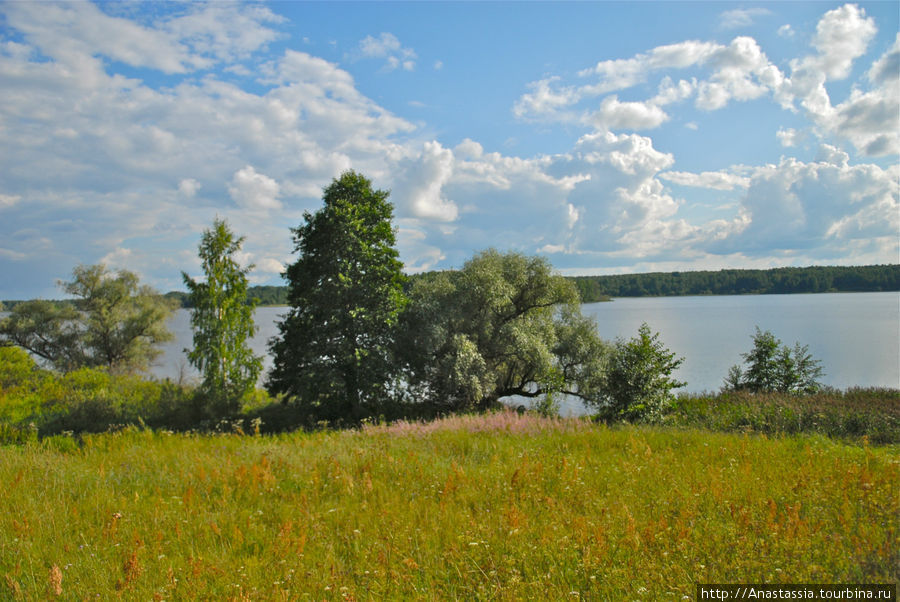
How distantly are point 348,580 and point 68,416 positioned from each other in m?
19.3

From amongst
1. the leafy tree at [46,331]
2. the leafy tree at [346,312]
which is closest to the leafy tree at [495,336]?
the leafy tree at [346,312]

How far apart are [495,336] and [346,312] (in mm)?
5984

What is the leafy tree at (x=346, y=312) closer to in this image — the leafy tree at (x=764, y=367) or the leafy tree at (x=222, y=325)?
the leafy tree at (x=222, y=325)

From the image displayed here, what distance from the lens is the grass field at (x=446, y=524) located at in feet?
12.5

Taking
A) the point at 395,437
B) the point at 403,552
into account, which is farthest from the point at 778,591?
the point at 395,437

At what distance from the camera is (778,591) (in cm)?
342

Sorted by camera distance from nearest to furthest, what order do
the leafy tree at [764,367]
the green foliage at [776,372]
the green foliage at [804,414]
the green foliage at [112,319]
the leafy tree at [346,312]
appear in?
the green foliage at [804,414] → the leafy tree at [346,312] → the green foliage at [776,372] → the leafy tree at [764,367] → the green foliage at [112,319]

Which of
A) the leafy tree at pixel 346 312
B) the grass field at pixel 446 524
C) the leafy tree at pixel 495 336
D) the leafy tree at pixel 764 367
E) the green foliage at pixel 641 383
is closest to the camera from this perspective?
the grass field at pixel 446 524

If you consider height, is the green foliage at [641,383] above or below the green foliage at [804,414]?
above

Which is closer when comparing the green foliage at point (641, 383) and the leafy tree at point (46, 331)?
the green foliage at point (641, 383)

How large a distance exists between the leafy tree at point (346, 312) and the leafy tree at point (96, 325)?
2516 centimetres

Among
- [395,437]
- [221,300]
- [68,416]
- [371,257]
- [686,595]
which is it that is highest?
[371,257]

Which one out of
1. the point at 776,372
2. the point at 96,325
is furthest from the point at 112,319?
the point at 776,372

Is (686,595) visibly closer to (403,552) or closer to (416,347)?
(403,552)
